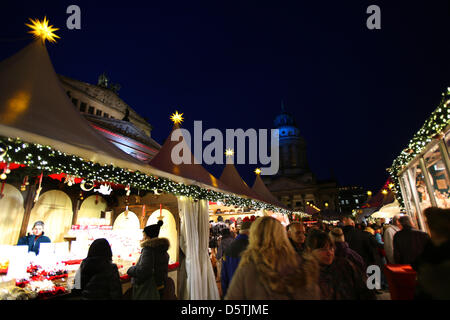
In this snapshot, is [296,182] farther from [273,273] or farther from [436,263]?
[273,273]

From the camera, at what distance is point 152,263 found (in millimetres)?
3404

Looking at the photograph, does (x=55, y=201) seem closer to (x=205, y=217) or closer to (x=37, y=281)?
(x=37, y=281)

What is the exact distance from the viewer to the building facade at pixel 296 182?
5378 cm

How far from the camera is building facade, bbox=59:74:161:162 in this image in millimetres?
12664

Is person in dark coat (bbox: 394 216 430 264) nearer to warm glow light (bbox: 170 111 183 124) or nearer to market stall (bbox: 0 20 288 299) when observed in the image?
market stall (bbox: 0 20 288 299)

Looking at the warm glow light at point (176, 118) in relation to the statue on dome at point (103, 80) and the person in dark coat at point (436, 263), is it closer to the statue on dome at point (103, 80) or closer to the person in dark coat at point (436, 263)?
the person in dark coat at point (436, 263)

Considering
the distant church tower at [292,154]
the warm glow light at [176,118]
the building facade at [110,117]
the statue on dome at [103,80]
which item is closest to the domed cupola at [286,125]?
the distant church tower at [292,154]

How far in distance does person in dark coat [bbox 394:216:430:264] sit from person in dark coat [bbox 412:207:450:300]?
247cm

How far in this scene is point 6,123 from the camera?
2740 mm

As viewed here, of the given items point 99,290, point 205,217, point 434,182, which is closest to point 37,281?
point 99,290

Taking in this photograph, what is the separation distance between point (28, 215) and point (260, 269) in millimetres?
8619

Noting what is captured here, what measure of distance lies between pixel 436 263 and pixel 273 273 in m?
1.65

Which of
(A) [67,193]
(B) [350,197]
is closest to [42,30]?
(A) [67,193]

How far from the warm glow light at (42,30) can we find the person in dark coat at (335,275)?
5.93 meters
